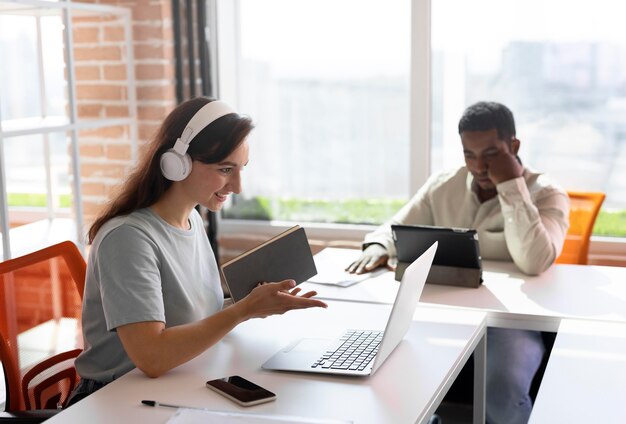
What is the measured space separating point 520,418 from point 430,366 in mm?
851

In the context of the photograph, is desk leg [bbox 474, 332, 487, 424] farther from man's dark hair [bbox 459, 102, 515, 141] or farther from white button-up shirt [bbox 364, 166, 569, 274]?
man's dark hair [bbox 459, 102, 515, 141]

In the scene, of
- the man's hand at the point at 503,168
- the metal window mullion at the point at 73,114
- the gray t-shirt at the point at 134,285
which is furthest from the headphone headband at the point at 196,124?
the metal window mullion at the point at 73,114

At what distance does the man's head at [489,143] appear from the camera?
2.74 m

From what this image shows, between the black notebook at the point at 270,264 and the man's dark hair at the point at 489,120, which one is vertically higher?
the man's dark hair at the point at 489,120

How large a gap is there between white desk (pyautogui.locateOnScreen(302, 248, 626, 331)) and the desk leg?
0.08 metres

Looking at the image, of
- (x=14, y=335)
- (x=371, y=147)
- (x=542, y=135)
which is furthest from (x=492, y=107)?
(x=14, y=335)

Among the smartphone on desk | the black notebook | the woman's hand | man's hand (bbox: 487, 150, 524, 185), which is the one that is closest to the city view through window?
man's hand (bbox: 487, 150, 524, 185)

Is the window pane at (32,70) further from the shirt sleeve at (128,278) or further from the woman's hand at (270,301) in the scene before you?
the woman's hand at (270,301)

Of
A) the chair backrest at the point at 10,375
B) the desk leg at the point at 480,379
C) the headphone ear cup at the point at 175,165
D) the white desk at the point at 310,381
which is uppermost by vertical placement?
the headphone ear cup at the point at 175,165

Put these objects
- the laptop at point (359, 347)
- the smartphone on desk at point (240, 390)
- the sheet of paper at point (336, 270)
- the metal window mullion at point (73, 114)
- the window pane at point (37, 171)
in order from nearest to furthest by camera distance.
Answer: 1. the smartphone on desk at point (240, 390)
2. the laptop at point (359, 347)
3. the sheet of paper at point (336, 270)
4. the window pane at point (37, 171)
5. the metal window mullion at point (73, 114)

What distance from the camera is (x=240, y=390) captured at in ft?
5.23

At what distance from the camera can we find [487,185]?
2822 millimetres

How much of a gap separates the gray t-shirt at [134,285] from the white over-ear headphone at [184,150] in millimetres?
120

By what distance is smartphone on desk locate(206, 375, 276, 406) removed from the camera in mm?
1562
